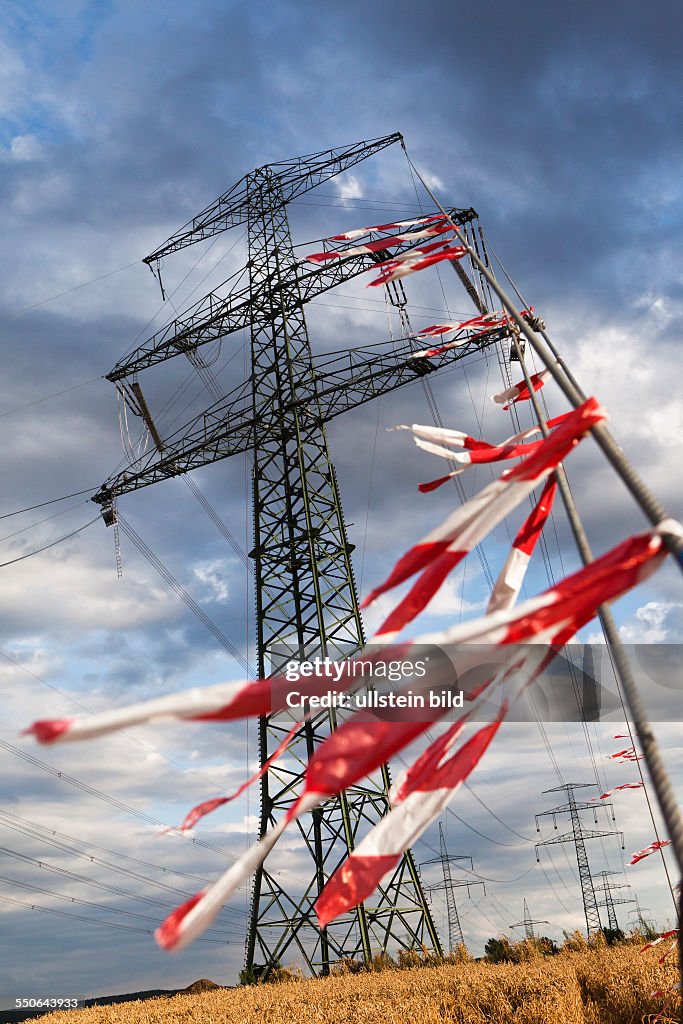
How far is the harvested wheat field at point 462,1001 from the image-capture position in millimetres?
6945

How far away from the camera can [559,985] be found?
766 centimetres

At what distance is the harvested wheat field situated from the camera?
6945mm

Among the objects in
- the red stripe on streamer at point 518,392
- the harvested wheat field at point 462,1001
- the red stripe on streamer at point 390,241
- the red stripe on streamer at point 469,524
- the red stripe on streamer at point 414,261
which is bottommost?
the harvested wheat field at point 462,1001

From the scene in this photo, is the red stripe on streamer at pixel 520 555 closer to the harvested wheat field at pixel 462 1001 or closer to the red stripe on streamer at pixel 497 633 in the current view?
the red stripe on streamer at pixel 497 633

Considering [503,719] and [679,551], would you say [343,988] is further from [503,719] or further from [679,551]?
[679,551]

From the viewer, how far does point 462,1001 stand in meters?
7.58

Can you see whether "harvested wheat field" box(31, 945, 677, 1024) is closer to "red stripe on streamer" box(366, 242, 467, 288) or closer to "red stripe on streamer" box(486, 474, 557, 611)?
"red stripe on streamer" box(486, 474, 557, 611)

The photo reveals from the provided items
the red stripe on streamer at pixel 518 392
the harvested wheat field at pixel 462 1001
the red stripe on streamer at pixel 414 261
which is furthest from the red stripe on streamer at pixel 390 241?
the harvested wheat field at pixel 462 1001

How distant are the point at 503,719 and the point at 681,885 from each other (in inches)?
35.4

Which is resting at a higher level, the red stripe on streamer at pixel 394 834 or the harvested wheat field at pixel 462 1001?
the red stripe on streamer at pixel 394 834

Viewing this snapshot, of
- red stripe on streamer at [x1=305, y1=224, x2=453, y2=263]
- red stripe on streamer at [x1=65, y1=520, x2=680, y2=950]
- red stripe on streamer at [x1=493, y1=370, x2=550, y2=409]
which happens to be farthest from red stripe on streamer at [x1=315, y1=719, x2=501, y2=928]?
red stripe on streamer at [x1=305, y1=224, x2=453, y2=263]

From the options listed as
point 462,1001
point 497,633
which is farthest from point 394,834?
point 462,1001

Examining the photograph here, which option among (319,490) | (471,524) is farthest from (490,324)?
(319,490)

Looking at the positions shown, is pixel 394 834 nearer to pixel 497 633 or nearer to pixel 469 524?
pixel 497 633
